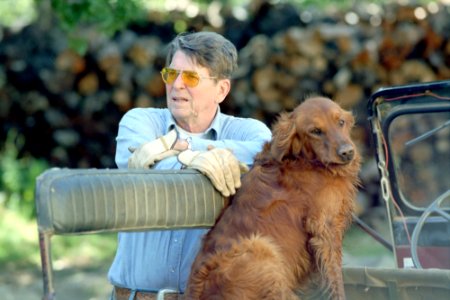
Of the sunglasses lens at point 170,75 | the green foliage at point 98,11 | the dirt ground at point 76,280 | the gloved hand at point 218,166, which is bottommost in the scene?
the dirt ground at point 76,280

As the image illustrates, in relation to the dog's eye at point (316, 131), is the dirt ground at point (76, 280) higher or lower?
lower

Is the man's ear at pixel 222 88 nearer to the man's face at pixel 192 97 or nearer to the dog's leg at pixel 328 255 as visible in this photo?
the man's face at pixel 192 97

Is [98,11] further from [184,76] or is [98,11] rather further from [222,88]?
[184,76]

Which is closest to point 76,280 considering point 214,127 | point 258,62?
point 258,62

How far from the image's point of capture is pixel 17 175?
1106cm

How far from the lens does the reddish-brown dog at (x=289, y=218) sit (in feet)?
11.1

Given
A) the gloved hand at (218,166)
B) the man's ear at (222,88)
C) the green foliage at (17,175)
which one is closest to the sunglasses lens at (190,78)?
the man's ear at (222,88)

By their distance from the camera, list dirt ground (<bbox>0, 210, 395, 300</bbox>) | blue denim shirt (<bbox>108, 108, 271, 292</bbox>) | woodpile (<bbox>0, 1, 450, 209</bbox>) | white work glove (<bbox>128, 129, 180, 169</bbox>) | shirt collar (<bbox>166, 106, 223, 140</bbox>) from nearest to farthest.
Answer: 1. white work glove (<bbox>128, 129, 180, 169</bbox>)
2. blue denim shirt (<bbox>108, 108, 271, 292</bbox>)
3. shirt collar (<bbox>166, 106, 223, 140</bbox>)
4. dirt ground (<bbox>0, 210, 395, 300</bbox>)
5. woodpile (<bbox>0, 1, 450, 209</bbox>)

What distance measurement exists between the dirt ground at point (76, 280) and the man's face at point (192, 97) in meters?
4.15

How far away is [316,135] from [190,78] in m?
0.65

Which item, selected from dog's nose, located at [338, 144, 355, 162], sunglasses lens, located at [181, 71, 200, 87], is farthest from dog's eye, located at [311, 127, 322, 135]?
sunglasses lens, located at [181, 71, 200, 87]

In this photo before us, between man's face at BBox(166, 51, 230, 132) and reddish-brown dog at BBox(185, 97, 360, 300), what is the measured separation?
452 millimetres

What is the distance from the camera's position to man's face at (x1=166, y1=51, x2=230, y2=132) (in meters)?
3.93

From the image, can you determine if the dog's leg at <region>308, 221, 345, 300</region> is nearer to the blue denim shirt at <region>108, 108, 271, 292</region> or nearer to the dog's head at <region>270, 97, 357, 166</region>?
the dog's head at <region>270, 97, 357, 166</region>
